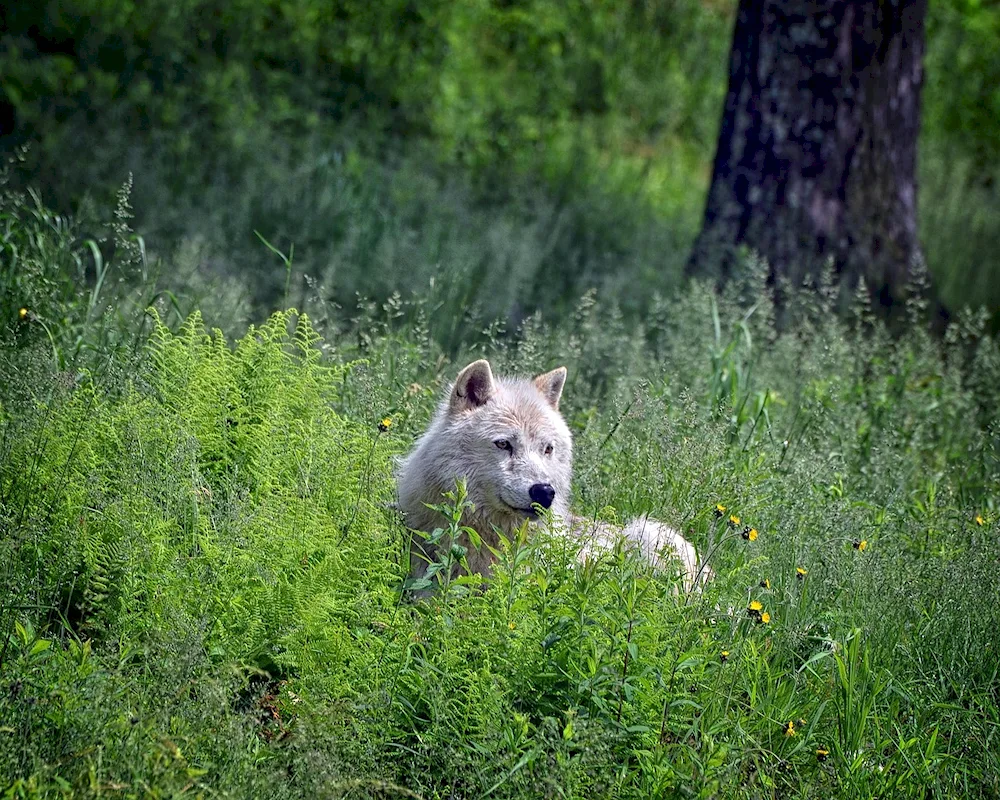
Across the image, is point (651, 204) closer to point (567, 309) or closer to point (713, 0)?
point (567, 309)

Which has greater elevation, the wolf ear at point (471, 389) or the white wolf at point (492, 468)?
the wolf ear at point (471, 389)

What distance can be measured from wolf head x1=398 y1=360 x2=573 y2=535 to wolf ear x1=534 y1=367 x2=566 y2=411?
13 centimetres

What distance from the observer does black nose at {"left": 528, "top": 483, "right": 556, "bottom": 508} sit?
186 inches

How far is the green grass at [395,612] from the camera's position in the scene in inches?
136

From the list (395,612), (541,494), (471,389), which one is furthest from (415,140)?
(395,612)

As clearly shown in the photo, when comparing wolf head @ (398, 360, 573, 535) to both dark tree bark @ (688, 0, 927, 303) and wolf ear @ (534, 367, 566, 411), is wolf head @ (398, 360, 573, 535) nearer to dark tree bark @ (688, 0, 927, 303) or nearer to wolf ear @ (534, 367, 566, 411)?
wolf ear @ (534, 367, 566, 411)

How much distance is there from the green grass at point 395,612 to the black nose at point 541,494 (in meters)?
0.33

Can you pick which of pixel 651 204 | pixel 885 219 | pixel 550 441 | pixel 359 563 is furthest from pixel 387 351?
pixel 651 204

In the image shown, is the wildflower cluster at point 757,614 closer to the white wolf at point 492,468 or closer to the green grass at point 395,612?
the green grass at point 395,612

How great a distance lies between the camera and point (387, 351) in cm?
591

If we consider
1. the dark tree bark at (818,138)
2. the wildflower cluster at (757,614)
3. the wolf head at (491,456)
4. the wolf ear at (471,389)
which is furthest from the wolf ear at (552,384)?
the dark tree bark at (818,138)

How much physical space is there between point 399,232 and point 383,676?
517 cm

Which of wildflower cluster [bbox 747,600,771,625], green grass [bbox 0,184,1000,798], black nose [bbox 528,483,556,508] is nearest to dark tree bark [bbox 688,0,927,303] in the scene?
green grass [bbox 0,184,1000,798]

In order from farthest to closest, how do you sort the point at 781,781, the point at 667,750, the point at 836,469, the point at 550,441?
the point at 836,469
the point at 550,441
the point at 781,781
the point at 667,750
